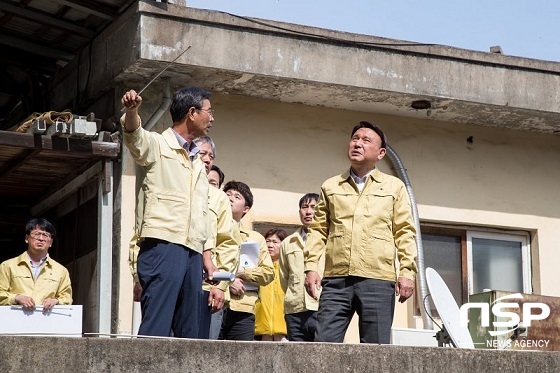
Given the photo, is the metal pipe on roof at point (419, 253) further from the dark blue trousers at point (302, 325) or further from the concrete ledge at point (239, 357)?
the concrete ledge at point (239, 357)

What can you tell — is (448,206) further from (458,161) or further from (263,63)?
(263,63)

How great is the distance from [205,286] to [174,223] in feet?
3.04

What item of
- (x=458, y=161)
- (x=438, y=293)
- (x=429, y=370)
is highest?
(x=458, y=161)

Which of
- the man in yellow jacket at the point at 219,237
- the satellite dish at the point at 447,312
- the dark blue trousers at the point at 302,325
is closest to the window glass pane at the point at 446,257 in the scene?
the dark blue trousers at the point at 302,325

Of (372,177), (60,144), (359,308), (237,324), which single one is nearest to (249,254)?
(237,324)

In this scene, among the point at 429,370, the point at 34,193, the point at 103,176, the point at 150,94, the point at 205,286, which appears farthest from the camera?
the point at 34,193

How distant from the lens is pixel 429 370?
237 inches

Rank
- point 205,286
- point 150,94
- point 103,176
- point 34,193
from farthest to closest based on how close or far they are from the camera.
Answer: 1. point 34,193
2. point 150,94
3. point 103,176
4. point 205,286

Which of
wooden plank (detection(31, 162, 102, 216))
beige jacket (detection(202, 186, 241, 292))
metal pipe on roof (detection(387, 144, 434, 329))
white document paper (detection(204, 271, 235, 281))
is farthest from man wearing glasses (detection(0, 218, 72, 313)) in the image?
metal pipe on roof (detection(387, 144, 434, 329))

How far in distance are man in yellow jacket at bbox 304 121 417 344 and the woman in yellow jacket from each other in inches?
89.7

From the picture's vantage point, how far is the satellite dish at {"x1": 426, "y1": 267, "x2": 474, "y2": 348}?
721 centimetres

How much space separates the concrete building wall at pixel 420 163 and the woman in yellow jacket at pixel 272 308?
150cm

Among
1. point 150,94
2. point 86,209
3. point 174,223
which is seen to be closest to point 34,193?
point 86,209

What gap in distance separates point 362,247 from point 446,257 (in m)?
5.25
